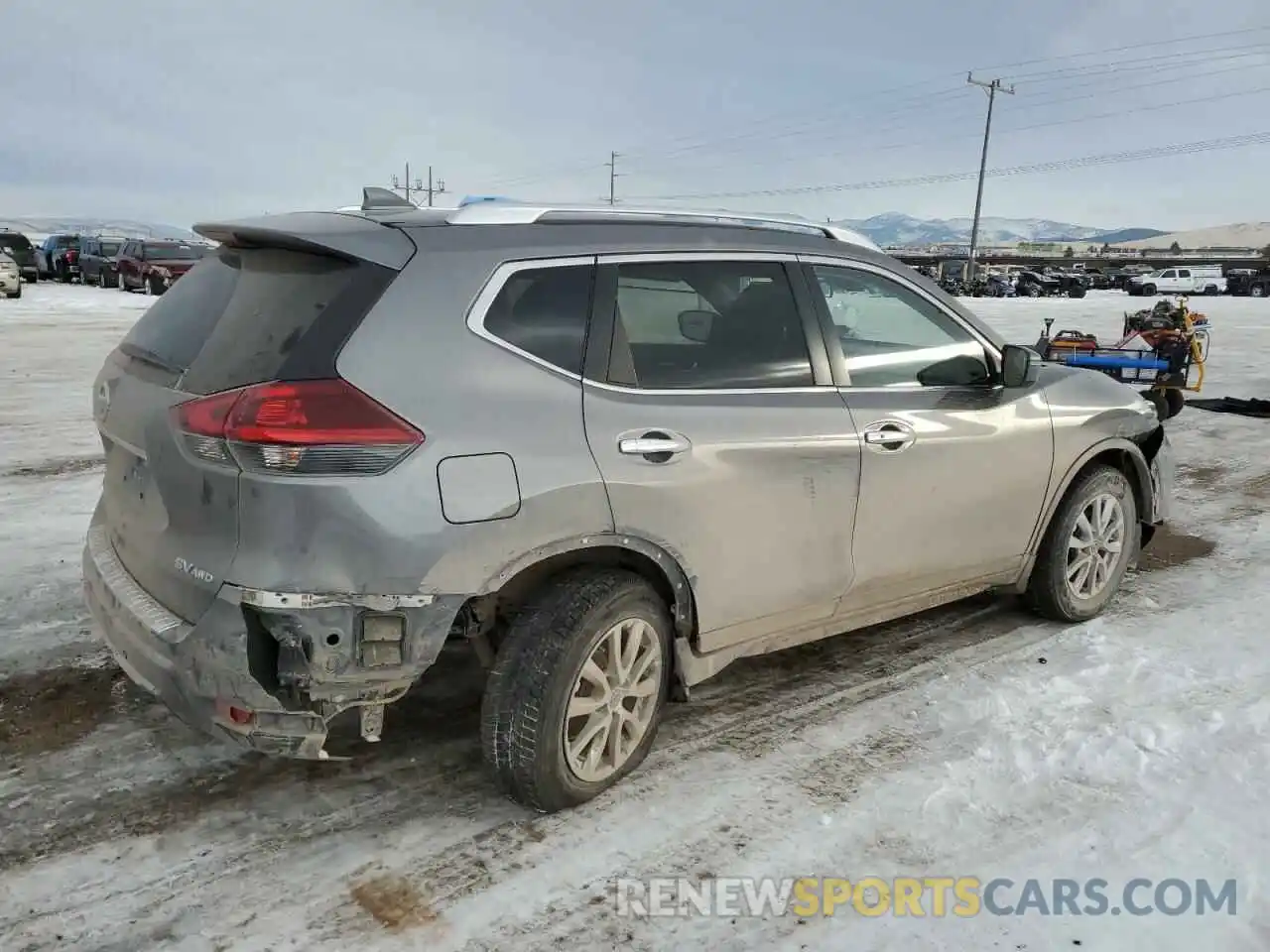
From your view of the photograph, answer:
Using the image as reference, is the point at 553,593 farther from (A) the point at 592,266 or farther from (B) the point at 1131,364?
(B) the point at 1131,364

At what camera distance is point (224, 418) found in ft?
8.18

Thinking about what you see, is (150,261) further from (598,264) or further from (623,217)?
(598,264)

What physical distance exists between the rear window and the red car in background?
1081 inches

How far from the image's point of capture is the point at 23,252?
32469mm

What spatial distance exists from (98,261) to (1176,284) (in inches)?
1930

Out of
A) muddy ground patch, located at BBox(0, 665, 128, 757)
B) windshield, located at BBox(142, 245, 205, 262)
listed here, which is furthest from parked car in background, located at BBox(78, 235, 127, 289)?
muddy ground patch, located at BBox(0, 665, 128, 757)

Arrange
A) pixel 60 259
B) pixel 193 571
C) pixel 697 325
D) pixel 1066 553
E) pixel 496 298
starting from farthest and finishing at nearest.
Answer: pixel 60 259, pixel 1066 553, pixel 697 325, pixel 496 298, pixel 193 571

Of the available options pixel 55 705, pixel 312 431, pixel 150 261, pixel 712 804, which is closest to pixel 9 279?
pixel 150 261

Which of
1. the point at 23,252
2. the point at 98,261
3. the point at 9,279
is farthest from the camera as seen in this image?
the point at 98,261

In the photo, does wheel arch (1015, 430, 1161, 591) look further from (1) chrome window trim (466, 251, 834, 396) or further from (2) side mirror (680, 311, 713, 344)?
(2) side mirror (680, 311, 713, 344)

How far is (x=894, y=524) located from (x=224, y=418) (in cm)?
236

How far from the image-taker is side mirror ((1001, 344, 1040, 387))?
3887 mm

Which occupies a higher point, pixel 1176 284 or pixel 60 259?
pixel 1176 284

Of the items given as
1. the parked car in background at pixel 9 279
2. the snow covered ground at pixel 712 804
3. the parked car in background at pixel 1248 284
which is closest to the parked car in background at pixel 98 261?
the parked car in background at pixel 9 279
